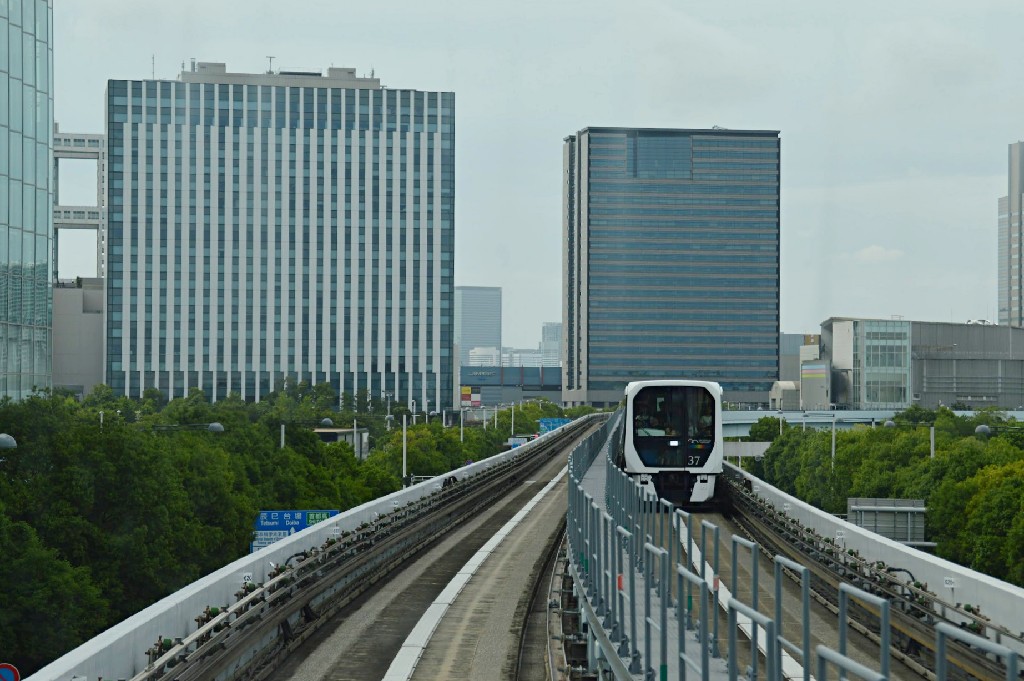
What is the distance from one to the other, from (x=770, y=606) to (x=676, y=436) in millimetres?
23535

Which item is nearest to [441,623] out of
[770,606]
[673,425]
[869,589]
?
[869,589]

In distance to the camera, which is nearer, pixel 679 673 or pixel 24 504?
pixel 679 673

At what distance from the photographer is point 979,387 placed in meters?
Answer: 164

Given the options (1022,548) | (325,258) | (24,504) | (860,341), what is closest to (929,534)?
(1022,548)

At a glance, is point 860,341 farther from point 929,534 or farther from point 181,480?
point 181,480

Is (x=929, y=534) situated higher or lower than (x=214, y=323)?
lower

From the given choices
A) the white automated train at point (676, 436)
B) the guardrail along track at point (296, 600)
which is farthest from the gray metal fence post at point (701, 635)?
the white automated train at point (676, 436)

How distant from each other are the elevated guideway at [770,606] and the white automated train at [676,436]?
17.2 ft

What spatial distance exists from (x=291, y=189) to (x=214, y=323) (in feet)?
77.1

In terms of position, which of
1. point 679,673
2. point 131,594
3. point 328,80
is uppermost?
point 328,80

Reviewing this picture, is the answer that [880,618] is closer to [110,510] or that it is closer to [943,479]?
[110,510]

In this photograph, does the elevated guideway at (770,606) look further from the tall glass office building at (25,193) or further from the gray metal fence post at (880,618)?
the tall glass office building at (25,193)

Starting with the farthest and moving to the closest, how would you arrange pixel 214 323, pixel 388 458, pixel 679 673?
pixel 214 323, pixel 388 458, pixel 679 673

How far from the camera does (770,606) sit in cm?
1236
